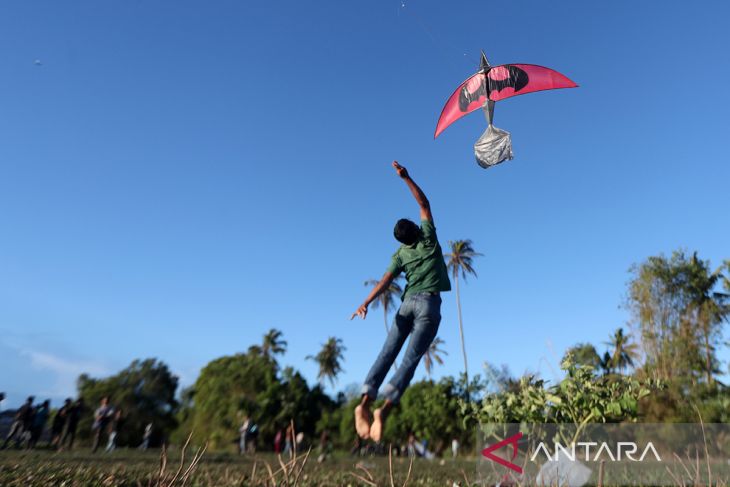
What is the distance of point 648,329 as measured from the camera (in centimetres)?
3500

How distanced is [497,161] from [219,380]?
4919cm

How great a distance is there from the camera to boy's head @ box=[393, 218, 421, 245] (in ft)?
12.5

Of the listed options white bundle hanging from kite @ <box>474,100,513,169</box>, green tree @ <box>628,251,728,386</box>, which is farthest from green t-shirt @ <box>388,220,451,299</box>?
green tree @ <box>628,251,728,386</box>

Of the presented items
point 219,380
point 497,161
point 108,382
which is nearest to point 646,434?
point 497,161

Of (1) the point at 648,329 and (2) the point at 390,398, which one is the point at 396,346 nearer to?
(2) the point at 390,398

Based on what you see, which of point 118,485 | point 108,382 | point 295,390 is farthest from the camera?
point 108,382

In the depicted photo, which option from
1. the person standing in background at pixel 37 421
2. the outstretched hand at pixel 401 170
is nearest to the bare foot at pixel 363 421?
the outstretched hand at pixel 401 170

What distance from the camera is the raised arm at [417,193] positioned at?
367 cm

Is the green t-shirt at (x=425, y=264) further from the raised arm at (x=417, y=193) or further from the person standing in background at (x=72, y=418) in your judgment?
the person standing in background at (x=72, y=418)

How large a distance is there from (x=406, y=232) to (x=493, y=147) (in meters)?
1.63

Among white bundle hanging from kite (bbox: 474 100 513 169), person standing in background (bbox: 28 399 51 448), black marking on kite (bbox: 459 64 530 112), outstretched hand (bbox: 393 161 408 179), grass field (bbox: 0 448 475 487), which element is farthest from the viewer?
person standing in background (bbox: 28 399 51 448)

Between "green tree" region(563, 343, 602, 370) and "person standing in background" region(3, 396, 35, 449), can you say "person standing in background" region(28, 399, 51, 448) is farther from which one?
"green tree" region(563, 343, 602, 370)

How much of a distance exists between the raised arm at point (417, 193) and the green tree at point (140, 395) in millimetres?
53573

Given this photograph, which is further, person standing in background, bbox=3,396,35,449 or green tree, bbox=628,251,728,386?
green tree, bbox=628,251,728,386
